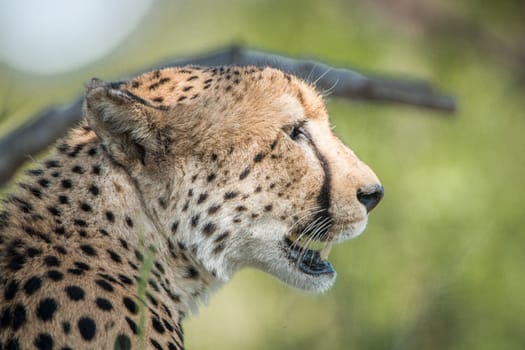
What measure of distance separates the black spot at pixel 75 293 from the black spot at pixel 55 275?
0.14ft

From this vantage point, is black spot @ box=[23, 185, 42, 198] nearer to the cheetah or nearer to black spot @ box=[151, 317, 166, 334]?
the cheetah

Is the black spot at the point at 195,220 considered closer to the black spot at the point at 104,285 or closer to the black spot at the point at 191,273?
the black spot at the point at 191,273

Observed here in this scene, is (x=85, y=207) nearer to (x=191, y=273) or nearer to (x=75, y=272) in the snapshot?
(x=75, y=272)

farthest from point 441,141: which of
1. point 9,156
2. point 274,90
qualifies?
point 274,90

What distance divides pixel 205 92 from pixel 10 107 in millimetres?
755

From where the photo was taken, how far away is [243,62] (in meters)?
4.42

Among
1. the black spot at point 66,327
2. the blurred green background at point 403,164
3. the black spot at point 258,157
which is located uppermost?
the black spot at point 66,327

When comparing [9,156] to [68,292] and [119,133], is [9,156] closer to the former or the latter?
[119,133]

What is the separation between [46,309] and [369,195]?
1.12m

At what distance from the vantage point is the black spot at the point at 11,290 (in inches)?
107

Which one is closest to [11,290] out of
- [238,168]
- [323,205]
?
[238,168]

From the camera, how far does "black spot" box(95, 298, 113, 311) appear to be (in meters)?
2.72

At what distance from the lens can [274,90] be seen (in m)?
3.37

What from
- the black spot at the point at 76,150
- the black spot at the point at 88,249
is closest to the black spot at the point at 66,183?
the black spot at the point at 76,150
